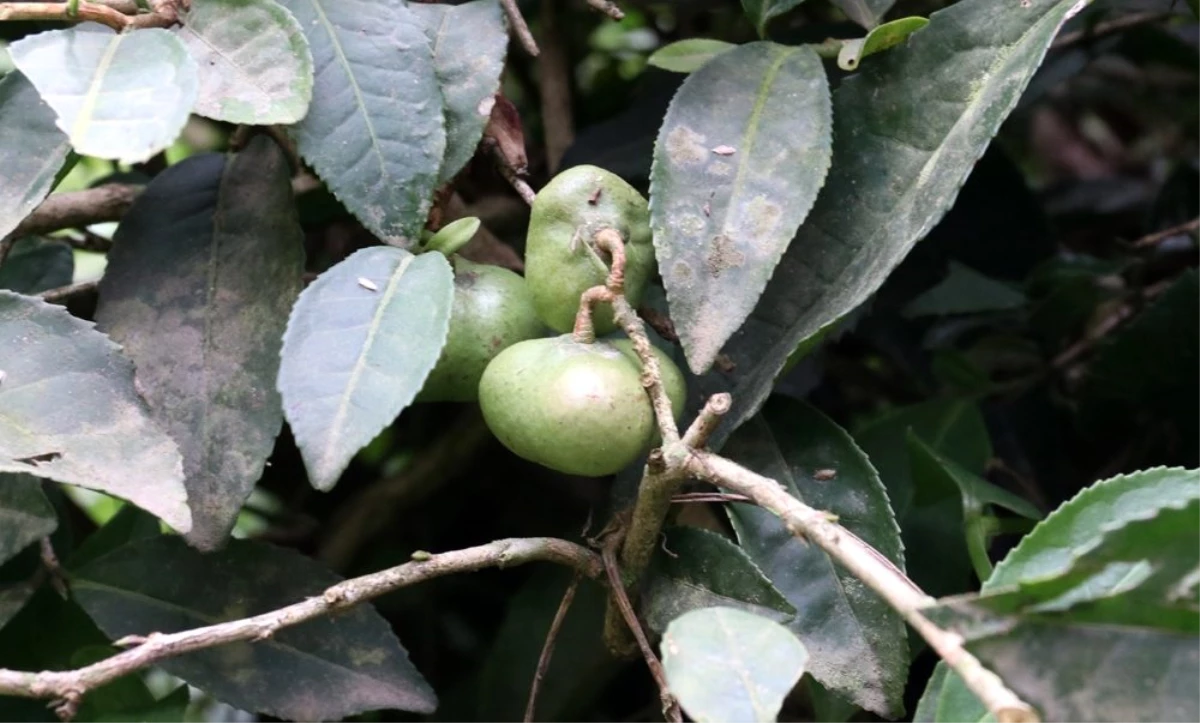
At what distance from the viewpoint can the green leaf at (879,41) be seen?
0.59 metres

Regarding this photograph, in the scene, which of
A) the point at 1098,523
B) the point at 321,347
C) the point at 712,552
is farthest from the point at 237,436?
the point at 1098,523

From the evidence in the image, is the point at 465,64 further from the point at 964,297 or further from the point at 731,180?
the point at 964,297

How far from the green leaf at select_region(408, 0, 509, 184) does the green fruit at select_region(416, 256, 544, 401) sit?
0.19 ft

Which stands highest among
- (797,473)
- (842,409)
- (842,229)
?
(842,229)

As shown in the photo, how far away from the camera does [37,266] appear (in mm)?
746

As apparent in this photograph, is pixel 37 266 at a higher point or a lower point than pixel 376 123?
lower

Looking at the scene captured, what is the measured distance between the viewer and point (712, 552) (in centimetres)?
54

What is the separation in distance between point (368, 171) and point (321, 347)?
101 millimetres

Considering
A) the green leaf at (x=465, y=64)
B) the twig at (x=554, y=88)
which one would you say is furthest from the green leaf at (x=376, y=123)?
the twig at (x=554, y=88)

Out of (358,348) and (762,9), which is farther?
(762,9)

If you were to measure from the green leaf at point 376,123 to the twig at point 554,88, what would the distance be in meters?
0.34

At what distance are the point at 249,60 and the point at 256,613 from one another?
28cm

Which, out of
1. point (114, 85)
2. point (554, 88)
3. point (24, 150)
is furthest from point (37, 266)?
point (554, 88)

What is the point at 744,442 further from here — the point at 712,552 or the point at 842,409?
the point at 842,409
